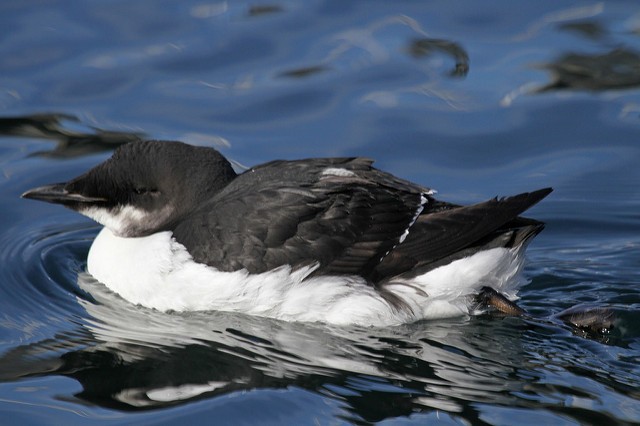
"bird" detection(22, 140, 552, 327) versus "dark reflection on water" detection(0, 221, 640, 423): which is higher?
"bird" detection(22, 140, 552, 327)

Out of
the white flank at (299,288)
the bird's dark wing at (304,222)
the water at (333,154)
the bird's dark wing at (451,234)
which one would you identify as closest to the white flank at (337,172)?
the bird's dark wing at (304,222)

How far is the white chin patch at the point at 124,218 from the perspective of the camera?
21.1 ft

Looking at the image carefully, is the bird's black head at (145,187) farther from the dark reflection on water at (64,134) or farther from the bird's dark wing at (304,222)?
the dark reflection on water at (64,134)

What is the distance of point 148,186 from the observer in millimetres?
6387

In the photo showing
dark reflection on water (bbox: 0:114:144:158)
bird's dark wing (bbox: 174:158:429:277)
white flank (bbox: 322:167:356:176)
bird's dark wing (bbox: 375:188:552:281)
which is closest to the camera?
bird's dark wing (bbox: 174:158:429:277)

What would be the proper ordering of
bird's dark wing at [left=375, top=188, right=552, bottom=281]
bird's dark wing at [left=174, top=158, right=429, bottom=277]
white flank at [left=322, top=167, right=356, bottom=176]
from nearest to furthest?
1. bird's dark wing at [left=174, top=158, right=429, bottom=277]
2. bird's dark wing at [left=375, top=188, right=552, bottom=281]
3. white flank at [left=322, top=167, right=356, bottom=176]

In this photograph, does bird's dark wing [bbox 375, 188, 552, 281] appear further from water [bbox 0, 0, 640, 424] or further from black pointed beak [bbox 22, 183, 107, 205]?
black pointed beak [bbox 22, 183, 107, 205]

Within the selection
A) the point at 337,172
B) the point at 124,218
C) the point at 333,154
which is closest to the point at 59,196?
the point at 124,218

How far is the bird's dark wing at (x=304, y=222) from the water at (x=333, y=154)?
364mm

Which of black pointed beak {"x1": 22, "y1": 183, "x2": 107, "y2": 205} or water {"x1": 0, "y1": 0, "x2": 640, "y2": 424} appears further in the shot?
black pointed beak {"x1": 22, "y1": 183, "x2": 107, "y2": 205}

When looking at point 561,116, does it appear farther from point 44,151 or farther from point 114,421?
point 114,421

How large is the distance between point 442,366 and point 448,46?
447cm

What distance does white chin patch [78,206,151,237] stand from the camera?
6445 mm

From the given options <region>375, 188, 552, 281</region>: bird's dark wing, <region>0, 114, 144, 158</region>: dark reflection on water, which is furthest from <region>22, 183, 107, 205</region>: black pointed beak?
<region>0, 114, 144, 158</region>: dark reflection on water
